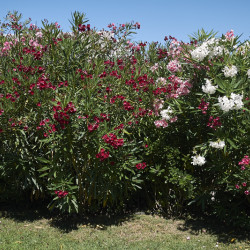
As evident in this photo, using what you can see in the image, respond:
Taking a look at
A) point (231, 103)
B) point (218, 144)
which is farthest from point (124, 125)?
point (231, 103)

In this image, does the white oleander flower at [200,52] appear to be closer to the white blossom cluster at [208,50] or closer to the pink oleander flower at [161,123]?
the white blossom cluster at [208,50]

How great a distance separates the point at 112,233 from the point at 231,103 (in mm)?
2477

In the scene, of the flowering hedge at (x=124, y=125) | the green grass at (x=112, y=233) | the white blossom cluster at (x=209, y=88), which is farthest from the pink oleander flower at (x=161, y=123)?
the green grass at (x=112, y=233)

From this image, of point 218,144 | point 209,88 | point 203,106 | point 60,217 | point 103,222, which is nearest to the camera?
point 218,144

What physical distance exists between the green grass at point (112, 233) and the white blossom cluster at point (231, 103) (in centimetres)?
183

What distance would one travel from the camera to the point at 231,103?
15.0 feet

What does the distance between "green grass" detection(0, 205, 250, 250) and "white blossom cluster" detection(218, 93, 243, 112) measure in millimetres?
1827

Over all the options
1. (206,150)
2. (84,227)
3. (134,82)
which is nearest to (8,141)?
(84,227)

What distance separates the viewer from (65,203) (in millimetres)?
5438

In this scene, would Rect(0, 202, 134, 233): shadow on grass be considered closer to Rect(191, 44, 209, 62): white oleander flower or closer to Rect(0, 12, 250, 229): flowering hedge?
Rect(0, 12, 250, 229): flowering hedge

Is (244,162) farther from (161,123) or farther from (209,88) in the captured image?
(161,123)

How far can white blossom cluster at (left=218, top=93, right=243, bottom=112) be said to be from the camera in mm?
4574

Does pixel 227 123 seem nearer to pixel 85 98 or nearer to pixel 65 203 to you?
pixel 85 98

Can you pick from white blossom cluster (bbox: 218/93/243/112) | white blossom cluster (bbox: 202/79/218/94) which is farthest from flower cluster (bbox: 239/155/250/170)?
white blossom cluster (bbox: 202/79/218/94)
